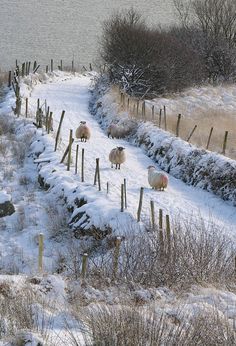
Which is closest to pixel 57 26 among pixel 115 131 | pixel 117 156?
pixel 115 131

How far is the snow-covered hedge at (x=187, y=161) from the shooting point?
1596 centimetres

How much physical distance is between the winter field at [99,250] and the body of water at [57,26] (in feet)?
75.3

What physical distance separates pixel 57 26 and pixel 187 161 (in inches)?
1681

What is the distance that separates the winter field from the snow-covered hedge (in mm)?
306

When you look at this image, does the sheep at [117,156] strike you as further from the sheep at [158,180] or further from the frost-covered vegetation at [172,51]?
the frost-covered vegetation at [172,51]

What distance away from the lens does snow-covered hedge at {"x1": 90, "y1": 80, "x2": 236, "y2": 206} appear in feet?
52.4

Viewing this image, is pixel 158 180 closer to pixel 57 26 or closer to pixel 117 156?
pixel 117 156

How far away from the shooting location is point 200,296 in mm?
7305

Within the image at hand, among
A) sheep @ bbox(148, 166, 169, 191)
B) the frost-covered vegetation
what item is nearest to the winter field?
sheep @ bbox(148, 166, 169, 191)

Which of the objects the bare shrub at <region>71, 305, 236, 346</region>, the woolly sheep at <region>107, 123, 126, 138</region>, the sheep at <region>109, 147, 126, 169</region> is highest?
the bare shrub at <region>71, 305, 236, 346</region>

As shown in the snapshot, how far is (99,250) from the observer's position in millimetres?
12281

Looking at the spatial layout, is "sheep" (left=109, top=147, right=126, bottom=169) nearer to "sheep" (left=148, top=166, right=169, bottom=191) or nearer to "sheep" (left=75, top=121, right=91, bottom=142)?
"sheep" (left=148, top=166, right=169, bottom=191)

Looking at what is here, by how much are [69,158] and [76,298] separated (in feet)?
32.1

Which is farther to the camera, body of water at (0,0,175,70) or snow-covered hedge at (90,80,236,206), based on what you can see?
body of water at (0,0,175,70)
